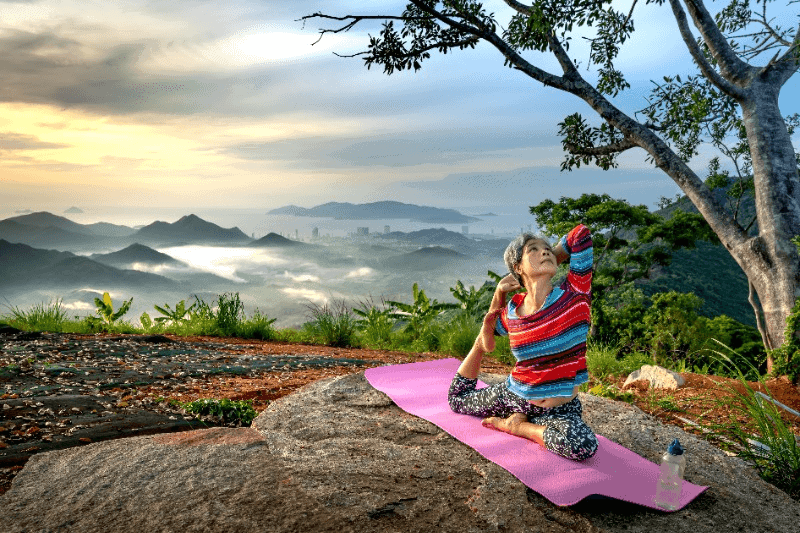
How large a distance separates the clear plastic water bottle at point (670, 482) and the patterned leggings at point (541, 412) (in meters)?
0.43

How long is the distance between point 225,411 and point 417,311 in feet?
21.7

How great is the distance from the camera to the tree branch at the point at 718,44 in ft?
28.2

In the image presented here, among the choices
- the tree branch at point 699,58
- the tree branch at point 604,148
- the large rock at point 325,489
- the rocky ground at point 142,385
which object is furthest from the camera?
the tree branch at point 604,148

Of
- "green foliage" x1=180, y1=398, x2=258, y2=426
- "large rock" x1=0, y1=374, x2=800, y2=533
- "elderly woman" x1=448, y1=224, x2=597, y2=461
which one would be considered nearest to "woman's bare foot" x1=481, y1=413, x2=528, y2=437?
"elderly woman" x1=448, y1=224, x2=597, y2=461

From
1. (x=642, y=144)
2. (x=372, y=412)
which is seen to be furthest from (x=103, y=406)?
(x=642, y=144)

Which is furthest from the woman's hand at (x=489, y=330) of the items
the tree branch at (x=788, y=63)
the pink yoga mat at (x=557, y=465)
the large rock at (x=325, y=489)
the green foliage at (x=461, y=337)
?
the tree branch at (x=788, y=63)

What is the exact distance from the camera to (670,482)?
3.21 meters

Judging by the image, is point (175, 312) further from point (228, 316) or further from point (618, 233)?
point (618, 233)

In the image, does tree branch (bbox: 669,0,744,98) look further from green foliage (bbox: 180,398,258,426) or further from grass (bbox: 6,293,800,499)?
green foliage (bbox: 180,398,258,426)

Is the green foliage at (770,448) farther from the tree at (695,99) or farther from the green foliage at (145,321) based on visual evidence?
the green foliage at (145,321)

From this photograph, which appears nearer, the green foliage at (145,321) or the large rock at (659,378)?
the large rock at (659,378)

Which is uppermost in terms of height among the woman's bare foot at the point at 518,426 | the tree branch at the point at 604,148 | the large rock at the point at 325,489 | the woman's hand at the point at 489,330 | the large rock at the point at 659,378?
the tree branch at the point at 604,148

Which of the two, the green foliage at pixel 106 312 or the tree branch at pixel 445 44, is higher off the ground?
the tree branch at pixel 445 44

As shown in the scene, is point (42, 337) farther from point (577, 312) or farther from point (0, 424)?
point (577, 312)
